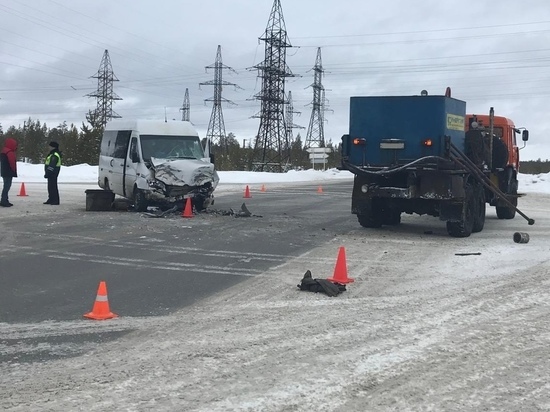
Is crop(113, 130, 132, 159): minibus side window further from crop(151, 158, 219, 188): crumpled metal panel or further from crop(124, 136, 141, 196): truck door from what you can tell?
crop(151, 158, 219, 188): crumpled metal panel

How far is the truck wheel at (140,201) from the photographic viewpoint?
17.6 meters

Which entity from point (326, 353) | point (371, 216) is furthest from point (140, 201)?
point (326, 353)

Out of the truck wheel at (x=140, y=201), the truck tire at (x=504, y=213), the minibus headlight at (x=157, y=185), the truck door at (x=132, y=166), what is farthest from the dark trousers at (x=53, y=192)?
the truck tire at (x=504, y=213)

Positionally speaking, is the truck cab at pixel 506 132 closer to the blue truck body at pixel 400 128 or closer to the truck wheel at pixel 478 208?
the truck wheel at pixel 478 208

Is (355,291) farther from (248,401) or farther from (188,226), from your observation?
(188,226)

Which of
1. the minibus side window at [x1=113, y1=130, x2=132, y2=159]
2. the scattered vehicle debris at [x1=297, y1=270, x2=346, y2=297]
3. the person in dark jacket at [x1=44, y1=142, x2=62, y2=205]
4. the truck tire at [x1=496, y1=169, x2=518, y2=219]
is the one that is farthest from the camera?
the person in dark jacket at [x1=44, y1=142, x2=62, y2=205]

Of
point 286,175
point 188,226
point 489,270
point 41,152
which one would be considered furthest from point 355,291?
point 41,152

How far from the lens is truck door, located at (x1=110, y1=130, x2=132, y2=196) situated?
18641 millimetres

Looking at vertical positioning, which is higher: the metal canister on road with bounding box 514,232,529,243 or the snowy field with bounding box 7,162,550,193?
the snowy field with bounding box 7,162,550,193

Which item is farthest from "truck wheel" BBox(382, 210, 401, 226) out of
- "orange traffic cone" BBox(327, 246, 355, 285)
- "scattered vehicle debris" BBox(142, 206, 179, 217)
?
"orange traffic cone" BBox(327, 246, 355, 285)

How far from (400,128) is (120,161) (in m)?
8.26

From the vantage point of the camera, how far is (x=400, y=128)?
46.8ft

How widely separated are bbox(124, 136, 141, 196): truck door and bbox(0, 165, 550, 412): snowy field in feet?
29.4

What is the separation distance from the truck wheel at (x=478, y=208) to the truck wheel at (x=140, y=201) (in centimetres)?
805
